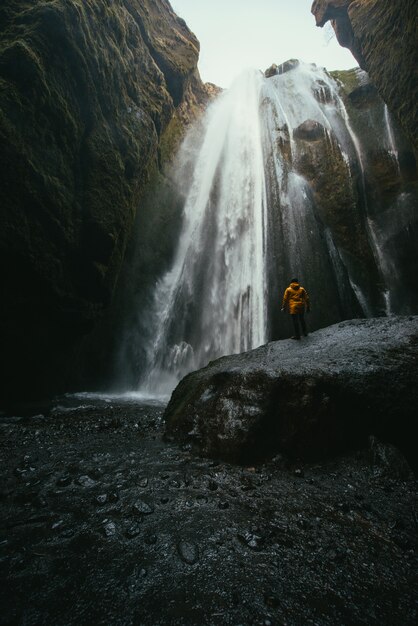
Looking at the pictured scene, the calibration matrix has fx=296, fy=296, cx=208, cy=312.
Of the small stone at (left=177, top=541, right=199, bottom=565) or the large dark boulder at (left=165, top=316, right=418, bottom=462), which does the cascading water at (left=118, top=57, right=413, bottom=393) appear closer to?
the large dark boulder at (left=165, top=316, right=418, bottom=462)

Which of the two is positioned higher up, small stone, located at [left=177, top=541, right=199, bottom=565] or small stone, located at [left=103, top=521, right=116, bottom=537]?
small stone, located at [left=103, top=521, right=116, bottom=537]

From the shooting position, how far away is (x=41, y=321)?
31.1 ft

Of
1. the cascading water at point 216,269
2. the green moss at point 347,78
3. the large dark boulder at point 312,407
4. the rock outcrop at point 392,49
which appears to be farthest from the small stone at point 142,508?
the green moss at point 347,78

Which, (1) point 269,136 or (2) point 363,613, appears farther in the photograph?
(1) point 269,136

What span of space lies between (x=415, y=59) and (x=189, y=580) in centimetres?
2109

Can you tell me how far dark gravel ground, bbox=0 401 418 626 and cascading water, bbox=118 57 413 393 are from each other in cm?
938

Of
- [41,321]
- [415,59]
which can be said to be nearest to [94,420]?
[41,321]

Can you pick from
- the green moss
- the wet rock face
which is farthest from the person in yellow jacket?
the green moss

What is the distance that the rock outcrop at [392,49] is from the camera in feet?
47.5

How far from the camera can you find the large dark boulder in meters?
4.53

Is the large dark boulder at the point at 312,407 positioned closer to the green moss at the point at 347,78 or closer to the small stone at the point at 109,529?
the small stone at the point at 109,529

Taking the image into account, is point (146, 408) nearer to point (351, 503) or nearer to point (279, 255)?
point (351, 503)

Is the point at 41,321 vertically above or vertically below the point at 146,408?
above

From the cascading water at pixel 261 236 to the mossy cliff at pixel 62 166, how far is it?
4578mm
